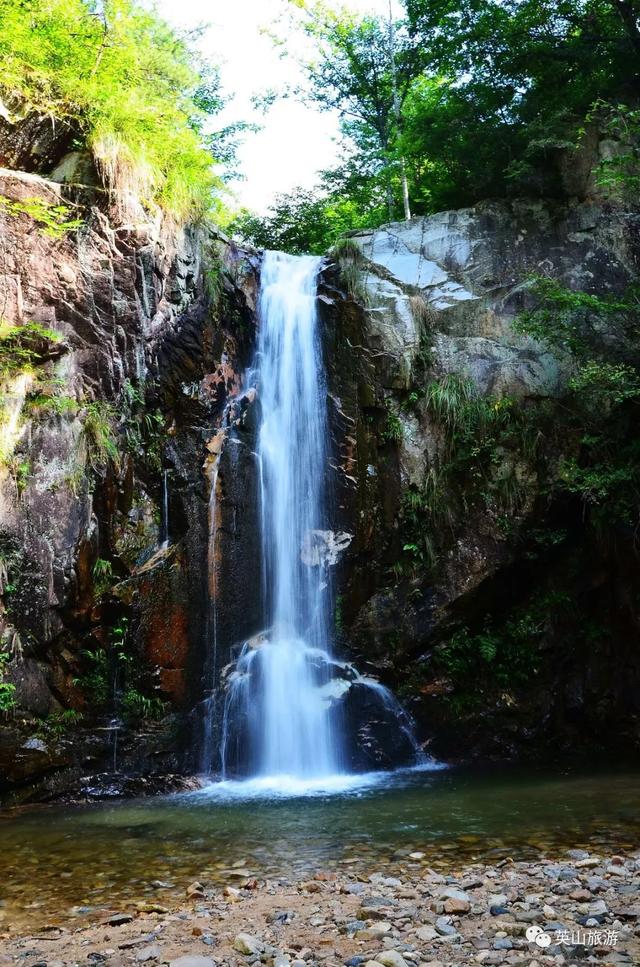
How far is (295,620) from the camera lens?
9.52 meters

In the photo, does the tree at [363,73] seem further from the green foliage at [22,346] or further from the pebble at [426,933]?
the pebble at [426,933]

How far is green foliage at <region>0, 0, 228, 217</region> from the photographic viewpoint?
9.60m

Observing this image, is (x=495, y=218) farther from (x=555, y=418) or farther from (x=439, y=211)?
(x=555, y=418)

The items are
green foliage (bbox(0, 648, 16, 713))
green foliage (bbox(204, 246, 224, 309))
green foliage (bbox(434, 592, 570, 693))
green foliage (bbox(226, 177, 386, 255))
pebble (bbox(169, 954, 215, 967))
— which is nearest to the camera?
pebble (bbox(169, 954, 215, 967))

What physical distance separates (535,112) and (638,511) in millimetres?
7453

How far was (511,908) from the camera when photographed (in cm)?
391

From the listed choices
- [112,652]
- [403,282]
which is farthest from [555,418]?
[112,652]

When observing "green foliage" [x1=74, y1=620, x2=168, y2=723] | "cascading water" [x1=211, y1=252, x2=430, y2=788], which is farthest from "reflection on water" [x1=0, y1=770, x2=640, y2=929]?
"green foliage" [x1=74, y1=620, x2=168, y2=723]

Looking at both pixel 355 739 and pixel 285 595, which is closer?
pixel 355 739

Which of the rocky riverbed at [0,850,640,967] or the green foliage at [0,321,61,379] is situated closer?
the rocky riverbed at [0,850,640,967]

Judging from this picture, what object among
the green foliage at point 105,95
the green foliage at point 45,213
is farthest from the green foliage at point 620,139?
the green foliage at point 45,213

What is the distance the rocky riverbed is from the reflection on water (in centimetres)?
30

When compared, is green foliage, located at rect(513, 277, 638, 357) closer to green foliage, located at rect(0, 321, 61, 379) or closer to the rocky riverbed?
green foliage, located at rect(0, 321, 61, 379)

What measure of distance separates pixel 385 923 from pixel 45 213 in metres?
8.54
